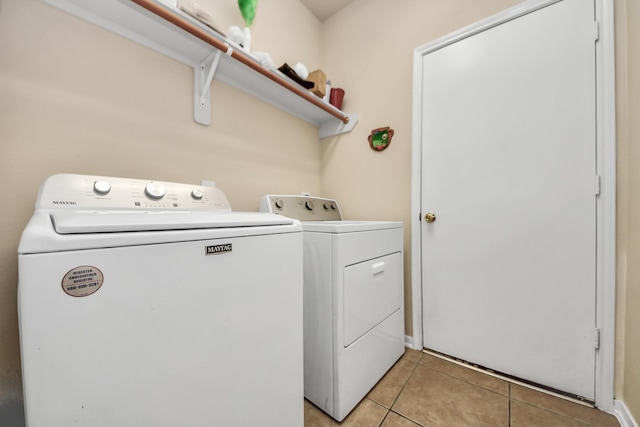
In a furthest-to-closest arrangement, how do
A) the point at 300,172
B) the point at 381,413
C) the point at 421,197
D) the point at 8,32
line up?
1. the point at 300,172
2. the point at 421,197
3. the point at 381,413
4. the point at 8,32

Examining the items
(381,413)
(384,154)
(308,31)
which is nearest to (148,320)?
(381,413)

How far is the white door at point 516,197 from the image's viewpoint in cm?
112

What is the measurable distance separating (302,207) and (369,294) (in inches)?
27.4

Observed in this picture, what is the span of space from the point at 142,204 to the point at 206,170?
455mm

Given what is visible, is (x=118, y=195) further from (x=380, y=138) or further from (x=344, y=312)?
(x=380, y=138)

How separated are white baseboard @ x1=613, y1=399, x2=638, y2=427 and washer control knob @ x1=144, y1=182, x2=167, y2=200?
6.93ft

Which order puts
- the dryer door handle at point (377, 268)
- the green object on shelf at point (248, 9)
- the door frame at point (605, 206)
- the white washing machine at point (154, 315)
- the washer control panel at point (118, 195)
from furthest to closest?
the green object on shelf at point (248, 9), the dryer door handle at point (377, 268), the door frame at point (605, 206), the washer control panel at point (118, 195), the white washing machine at point (154, 315)

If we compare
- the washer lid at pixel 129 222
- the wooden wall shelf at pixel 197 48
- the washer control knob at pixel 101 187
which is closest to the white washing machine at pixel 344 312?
the washer lid at pixel 129 222

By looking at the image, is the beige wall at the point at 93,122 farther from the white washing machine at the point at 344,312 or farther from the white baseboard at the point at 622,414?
the white baseboard at the point at 622,414

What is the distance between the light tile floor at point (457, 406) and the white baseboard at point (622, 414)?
0.03 m

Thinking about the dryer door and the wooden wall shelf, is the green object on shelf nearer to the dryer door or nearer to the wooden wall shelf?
the wooden wall shelf

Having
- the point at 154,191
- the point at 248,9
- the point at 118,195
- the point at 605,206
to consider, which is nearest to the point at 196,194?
the point at 154,191

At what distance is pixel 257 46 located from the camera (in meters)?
1.57

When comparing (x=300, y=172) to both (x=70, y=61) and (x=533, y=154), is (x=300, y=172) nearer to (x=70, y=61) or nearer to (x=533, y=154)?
(x=70, y=61)
